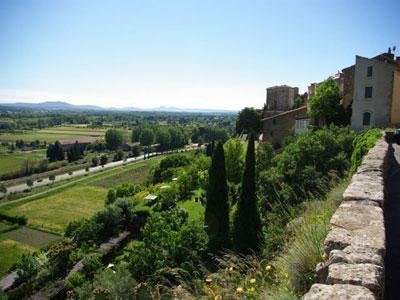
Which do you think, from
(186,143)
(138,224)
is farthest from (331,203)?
(186,143)

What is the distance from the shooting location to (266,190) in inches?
774

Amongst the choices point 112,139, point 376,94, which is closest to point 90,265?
point 376,94

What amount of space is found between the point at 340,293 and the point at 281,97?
57.4 m

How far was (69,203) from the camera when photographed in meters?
54.5

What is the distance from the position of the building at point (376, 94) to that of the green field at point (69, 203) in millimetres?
35838

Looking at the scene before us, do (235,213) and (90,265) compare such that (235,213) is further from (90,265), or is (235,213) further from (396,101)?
(396,101)

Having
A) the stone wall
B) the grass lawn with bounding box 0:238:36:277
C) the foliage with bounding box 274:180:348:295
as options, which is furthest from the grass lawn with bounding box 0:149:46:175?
the stone wall

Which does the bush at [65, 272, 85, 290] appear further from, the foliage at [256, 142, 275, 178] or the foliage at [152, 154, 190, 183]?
the foliage at [152, 154, 190, 183]

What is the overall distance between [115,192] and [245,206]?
109 feet

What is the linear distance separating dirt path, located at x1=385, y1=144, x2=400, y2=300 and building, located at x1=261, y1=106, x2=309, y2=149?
2928 centimetres

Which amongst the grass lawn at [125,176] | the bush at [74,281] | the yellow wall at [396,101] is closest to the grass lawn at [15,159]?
the grass lawn at [125,176]

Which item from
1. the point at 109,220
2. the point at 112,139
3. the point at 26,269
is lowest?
the point at 26,269

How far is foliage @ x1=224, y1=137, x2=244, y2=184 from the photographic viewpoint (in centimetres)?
3606

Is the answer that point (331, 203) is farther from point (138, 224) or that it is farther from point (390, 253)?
point (138, 224)
